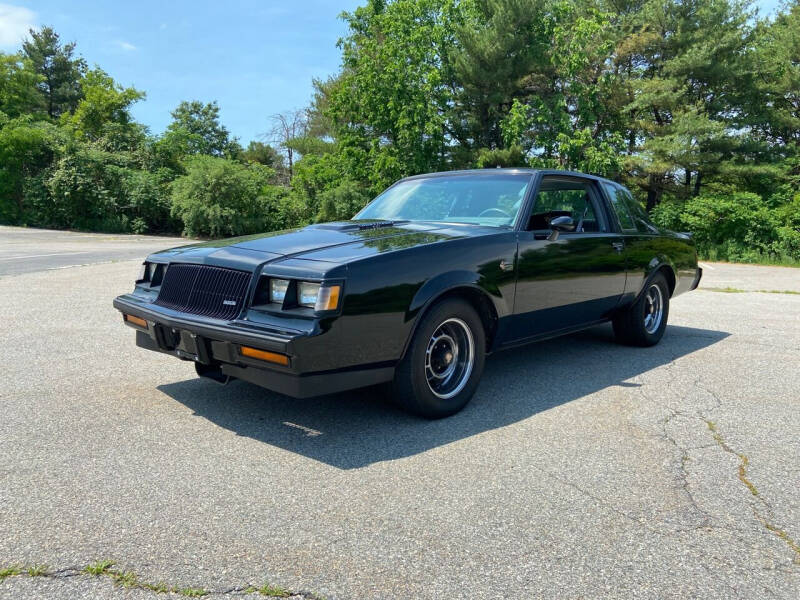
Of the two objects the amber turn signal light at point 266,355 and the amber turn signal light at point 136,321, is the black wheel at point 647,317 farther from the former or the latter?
the amber turn signal light at point 136,321

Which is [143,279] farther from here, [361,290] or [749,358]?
[749,358]

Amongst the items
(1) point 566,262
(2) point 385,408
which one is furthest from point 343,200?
(2) point 385,408

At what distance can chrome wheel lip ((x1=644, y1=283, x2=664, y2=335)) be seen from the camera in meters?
6.36

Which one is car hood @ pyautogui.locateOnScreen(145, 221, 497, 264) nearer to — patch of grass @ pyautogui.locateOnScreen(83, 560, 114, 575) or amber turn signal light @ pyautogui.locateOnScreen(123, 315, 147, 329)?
amber turn signal light @ pyautogui.locateOnScreen(123, 315, 147, 329)

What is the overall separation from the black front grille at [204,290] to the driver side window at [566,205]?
7.19ft

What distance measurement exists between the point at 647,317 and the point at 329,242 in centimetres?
378

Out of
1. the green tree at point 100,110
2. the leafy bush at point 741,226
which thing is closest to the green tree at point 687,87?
the leafy bush at point 741,226

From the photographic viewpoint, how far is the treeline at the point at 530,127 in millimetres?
22219

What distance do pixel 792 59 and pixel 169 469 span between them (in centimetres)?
2737

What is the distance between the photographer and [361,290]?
342 cm

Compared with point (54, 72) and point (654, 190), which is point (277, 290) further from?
point (54, 72)

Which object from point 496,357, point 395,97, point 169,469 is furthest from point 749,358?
point 395,97

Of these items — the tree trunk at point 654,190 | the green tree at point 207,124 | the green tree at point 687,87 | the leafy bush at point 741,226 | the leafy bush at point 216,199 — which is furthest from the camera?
the green tree at point 207,124

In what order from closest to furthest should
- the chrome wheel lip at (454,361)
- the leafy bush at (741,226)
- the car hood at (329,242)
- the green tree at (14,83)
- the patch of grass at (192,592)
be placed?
the patch of grass at (192,592) < the car hood at (329,242) < the chrome wheel lip at (454,361) < the leafy bush at (741,226) < the green tree at (14,83)
